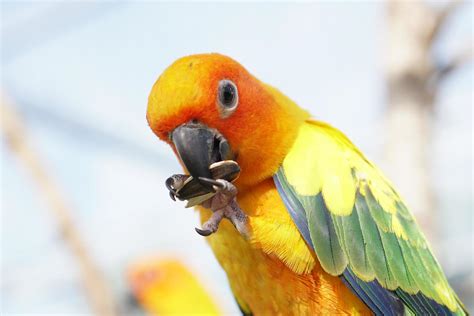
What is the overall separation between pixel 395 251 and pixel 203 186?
1.99 feet

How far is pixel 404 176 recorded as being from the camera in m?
3.64

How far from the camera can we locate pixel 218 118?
4.40ft

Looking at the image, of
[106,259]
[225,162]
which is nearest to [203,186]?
[225,162]

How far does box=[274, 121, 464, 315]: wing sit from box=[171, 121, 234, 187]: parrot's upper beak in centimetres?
24

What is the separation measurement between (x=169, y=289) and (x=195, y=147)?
104 inches

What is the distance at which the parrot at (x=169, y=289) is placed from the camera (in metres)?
3.45

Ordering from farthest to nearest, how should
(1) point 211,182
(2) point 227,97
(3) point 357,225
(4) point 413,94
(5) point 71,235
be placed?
(5) point 71,235 → (4) point 413,94 → (3) point 357,225 → (2) point 227,97 → (1) point 211,182

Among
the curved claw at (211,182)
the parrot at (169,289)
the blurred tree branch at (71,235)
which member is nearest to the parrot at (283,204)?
the curved claw at (211,182)

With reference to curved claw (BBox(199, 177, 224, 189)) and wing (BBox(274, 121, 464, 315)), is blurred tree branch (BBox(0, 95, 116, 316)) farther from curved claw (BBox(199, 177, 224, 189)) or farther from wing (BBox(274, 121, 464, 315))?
curved claw (BBox(199, 177, 224, 189))

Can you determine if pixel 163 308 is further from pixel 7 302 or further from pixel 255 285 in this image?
pixel 7 302

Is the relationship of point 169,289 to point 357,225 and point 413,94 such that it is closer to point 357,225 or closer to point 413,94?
point 413,94

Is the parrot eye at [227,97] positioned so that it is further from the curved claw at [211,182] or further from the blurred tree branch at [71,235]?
the blurred tree branch at [71,235]

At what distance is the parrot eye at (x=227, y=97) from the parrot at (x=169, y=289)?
2080 millimetres

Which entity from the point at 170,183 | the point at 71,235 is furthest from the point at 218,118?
the point at 71,235
